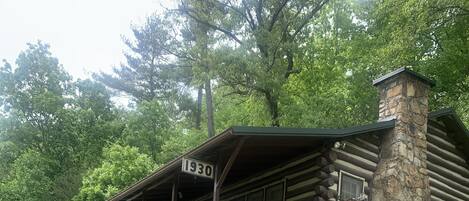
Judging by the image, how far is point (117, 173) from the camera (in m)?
28.9

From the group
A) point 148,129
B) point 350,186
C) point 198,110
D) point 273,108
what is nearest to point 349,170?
point 350,186

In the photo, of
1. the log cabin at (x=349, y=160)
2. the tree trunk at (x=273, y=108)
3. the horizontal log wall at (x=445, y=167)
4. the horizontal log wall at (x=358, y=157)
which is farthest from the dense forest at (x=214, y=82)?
the horizontal log wall at (x=358, y=157)

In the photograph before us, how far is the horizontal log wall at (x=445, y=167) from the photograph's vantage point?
15094 millimetres

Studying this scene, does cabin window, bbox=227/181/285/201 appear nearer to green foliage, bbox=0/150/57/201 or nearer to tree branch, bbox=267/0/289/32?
tree branch, bbox=267/0/289/32

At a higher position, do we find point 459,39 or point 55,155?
point 459,39

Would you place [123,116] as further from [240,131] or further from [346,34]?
[240,131]

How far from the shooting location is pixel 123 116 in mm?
41875

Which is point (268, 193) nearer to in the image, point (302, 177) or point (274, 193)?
point (274, 193)

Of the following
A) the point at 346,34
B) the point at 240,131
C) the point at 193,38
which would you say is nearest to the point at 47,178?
the point at 193,38

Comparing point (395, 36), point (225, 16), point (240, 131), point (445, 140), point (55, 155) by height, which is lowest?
point (240, 131)

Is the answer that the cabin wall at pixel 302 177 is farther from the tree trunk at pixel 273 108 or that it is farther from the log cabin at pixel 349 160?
the tree trunk at pixel 273 108

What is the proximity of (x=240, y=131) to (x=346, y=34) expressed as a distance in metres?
24.7

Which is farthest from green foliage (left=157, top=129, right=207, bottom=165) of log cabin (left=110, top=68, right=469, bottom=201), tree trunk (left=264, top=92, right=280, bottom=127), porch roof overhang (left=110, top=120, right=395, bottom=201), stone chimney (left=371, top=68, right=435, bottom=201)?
stone chimney (left=371, top=68, right=435, bottom=201)

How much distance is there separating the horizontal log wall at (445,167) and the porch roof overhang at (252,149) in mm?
1895
